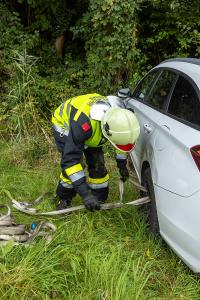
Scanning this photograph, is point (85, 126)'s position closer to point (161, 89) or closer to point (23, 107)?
point (161, 89)

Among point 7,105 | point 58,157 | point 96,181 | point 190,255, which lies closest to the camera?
point 190,255

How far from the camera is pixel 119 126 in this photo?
354cm

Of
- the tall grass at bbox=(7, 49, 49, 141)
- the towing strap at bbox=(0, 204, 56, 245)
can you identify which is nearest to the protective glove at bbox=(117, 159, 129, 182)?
the towing strap at bbox=(0, 204, 56, 245)

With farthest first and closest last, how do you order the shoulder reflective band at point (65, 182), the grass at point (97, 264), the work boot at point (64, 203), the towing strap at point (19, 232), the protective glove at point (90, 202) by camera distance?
the work boot at point (64, 203) → the shoulder reflective band at point (65, 182) → the protective glove at point (90, 202) → the towing strap at point (19, 232) → the grass at point (97, 264)

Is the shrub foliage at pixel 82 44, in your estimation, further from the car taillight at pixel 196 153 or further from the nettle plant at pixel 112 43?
the car taillight at pixel 196 153

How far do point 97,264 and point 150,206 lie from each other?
901 mm

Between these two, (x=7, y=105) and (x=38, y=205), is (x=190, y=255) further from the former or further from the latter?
(x=7, y=105)

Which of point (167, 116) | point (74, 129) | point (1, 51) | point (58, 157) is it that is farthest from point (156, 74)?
point (1, 51)

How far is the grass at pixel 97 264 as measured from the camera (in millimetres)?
3043

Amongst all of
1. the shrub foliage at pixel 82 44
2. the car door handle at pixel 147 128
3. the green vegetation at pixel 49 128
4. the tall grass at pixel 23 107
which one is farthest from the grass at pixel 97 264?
the shrub foliage at pixel 82 44

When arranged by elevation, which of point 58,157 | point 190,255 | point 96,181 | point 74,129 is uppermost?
point 74,129

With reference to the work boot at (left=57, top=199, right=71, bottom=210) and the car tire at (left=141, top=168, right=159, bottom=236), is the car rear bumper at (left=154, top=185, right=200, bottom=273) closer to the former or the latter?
the car tire at (left=141, top=168, right=159, bottom=236)

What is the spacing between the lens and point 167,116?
386 centimetres

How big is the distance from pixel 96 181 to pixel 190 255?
1696 millimetres
